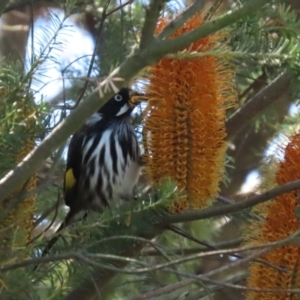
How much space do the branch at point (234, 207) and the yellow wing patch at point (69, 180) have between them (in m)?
0.80

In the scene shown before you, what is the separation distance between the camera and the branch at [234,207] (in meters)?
1.57

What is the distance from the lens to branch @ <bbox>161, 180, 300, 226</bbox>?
1.57 metres

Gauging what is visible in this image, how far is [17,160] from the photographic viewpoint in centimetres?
186

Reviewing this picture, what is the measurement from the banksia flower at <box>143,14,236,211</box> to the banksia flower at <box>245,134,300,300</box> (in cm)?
16

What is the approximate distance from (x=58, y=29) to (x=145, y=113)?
0.33m

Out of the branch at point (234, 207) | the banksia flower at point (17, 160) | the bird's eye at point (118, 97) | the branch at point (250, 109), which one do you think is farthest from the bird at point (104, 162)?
the branch at point (234, 207)

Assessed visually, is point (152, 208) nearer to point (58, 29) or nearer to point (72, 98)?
point (58, 29)

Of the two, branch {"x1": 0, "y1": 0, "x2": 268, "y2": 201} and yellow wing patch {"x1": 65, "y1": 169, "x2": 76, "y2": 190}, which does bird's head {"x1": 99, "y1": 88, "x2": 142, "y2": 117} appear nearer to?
yellow wing patch {"x1": 65, "y1": 169, "x2": 76, "y2": 190}

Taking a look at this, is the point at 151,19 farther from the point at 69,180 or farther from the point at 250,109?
the point at 69,180

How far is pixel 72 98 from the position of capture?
286cm

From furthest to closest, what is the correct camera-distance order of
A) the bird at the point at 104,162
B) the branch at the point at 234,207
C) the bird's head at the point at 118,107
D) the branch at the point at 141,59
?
the bird's head at the point at 118,107
the bird at the point at 104,162
the branch at the point at 234,207
the branch at the point at 141,59

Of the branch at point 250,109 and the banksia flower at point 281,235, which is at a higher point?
the branch at point 250,109

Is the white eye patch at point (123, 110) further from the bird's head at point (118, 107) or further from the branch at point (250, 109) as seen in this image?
the branch at point (250, 109)

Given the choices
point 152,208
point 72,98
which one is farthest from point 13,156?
point 72,98
